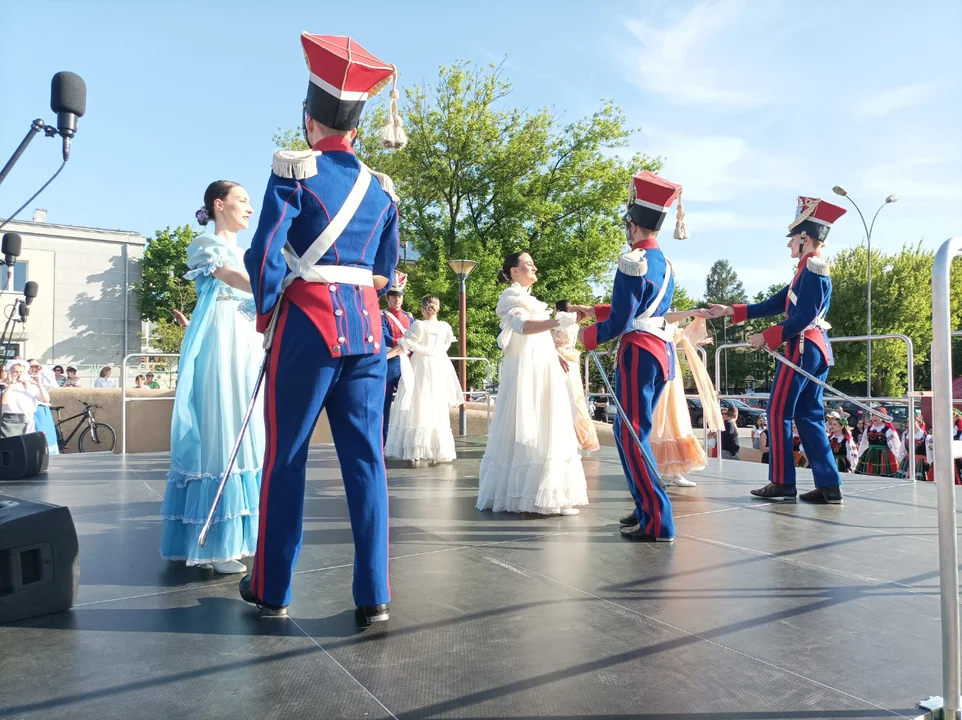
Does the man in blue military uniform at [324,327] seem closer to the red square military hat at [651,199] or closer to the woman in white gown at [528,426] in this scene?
the red square military hat at [651,199]

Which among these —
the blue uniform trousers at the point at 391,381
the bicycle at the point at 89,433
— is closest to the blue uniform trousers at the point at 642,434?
the blue uniform trousers at the point at 391,381

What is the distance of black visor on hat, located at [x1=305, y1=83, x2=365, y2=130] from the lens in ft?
8.52

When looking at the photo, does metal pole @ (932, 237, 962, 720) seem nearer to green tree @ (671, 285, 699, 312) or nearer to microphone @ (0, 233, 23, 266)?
microphone @ (0, 233, 23, 266)

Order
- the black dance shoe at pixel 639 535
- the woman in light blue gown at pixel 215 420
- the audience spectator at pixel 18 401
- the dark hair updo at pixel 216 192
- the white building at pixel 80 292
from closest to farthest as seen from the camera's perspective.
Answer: the woman in light blue gown at pixel 215 420 → the dark hair updo at pixel 216 192 → the black dance shoe at pixel 639 535 → the audience spectator at pixel 18 401 → the white building at pixel 80 292

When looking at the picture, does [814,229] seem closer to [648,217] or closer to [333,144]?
[648,217]

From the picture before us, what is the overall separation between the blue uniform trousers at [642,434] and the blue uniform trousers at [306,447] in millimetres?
1770

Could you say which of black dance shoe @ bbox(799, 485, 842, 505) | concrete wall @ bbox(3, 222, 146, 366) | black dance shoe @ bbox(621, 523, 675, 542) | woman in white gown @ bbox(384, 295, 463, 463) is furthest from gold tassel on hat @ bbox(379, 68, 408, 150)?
concrete wall @ bbox(3, 222, 146, 366)

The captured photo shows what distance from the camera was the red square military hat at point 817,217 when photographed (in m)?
5.20

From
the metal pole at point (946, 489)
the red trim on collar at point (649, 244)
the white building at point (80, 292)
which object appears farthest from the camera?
the white building at point (80, 292)

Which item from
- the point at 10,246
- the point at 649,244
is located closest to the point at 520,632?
the point at 649,244

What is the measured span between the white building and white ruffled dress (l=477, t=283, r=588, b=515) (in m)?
40.3

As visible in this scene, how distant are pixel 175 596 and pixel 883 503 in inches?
182

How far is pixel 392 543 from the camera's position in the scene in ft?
13.1

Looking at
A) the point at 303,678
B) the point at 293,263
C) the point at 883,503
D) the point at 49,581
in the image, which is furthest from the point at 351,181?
the point at 883,503
